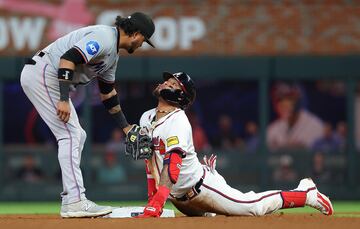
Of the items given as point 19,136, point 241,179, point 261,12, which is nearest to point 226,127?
point 241,179

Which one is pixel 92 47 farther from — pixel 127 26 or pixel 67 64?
pixel 127 26

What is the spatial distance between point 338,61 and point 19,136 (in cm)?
550

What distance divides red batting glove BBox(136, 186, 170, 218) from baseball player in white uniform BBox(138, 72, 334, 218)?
2.7 inches

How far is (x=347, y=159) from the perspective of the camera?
55.2 feet

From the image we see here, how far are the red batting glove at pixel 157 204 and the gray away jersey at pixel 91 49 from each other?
1098 millimetres

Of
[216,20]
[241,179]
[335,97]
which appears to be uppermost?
[216,20]

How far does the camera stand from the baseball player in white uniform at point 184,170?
27.1 feet

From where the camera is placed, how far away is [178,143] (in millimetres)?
8227

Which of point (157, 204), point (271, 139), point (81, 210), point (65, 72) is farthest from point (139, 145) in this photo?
point (271, 139)

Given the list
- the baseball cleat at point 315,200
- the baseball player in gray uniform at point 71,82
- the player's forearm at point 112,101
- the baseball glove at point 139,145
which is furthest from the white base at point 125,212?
the baseball cleat at point 315,200

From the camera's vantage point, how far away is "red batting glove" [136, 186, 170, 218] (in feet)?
26.3

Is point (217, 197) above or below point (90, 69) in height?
below

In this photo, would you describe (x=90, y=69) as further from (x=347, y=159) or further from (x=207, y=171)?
(x=347, y=159)

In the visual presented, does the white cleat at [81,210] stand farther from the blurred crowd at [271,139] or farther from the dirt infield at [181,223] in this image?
the blurred crowd at [271,139]
